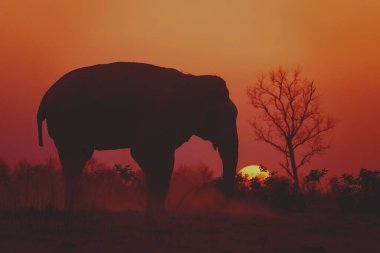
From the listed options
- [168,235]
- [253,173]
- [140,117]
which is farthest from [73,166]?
[253,173]

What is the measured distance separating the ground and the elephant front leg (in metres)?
0.38

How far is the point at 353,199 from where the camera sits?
14695mm

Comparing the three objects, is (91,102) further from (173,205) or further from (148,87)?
(173,205)

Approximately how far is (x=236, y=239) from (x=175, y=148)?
2.82 m

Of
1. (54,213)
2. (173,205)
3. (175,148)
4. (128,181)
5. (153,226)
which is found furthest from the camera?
(128,181)

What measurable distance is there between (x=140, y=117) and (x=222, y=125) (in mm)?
1773

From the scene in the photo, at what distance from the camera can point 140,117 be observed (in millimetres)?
9578

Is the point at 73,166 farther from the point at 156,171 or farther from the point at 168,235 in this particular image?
the point at 168,235

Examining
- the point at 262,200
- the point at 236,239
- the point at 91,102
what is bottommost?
the point at 236,239

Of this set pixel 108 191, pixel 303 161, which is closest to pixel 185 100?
pixel 108 191

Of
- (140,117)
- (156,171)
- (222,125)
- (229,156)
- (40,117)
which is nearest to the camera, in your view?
(156,171)

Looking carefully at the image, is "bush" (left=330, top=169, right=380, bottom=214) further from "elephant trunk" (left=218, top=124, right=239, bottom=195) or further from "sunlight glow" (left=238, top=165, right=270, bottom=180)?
"elephant trunk" (left=218, top=124, right=239, bottom=195)

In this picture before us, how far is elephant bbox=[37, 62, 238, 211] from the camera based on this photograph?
9.27m

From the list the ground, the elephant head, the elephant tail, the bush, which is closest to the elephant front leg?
the ground
